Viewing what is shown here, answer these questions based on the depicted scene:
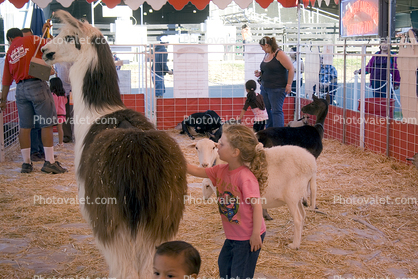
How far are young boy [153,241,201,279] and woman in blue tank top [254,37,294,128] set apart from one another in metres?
5.05

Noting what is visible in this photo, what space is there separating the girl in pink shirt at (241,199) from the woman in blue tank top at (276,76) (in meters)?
4.40

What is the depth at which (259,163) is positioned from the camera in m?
2.48

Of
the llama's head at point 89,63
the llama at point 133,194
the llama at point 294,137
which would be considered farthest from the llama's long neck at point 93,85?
the llama at point 294,137

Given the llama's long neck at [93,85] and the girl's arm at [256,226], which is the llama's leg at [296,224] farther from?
the llama's long neck at [93,85]

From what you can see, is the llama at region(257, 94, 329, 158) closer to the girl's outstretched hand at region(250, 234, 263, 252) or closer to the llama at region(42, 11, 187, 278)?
the girl's outstretched hand at region(250, 234, 263, 252)

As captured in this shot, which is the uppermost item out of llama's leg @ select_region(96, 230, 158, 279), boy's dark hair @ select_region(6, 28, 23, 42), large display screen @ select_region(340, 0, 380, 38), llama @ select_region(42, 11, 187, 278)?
large display screen @ select_region(340, 0, 380, 38)

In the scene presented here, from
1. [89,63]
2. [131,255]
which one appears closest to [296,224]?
[131,255]

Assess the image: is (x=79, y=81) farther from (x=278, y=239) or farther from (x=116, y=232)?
(x=278, y=239)

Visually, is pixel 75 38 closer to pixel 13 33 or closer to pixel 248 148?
pixel 248 148

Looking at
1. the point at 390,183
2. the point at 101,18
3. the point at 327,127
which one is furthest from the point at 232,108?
the point at 101,18

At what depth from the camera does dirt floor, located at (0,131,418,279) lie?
3.24m

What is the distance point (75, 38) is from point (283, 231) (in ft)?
8.48

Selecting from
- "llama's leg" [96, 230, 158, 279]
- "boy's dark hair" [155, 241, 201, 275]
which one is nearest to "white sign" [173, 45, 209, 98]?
"llama's leg" [96, 230, 158, 279]

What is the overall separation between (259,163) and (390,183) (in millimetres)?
3836
